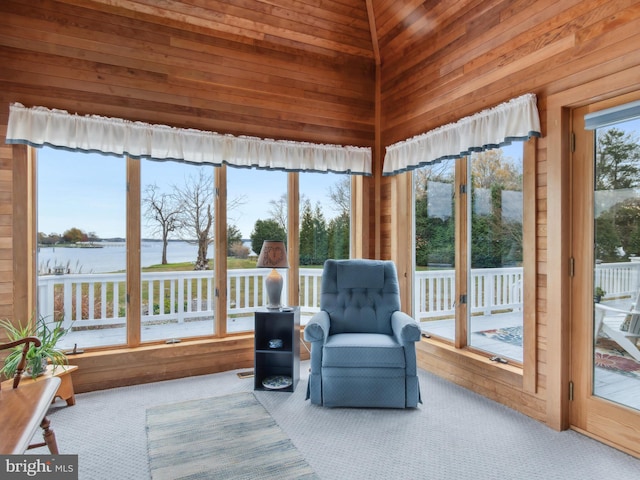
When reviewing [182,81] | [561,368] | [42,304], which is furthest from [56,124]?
[561,368]

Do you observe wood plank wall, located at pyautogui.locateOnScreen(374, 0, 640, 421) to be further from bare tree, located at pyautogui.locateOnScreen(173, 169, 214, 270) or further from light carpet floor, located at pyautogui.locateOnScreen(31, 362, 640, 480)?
bare tree, located at pyautogui.locateOnScreen(173, 169, 214, 270)

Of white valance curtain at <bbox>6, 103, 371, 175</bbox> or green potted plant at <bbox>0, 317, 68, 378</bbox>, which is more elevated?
white valance curtain at <bbox>6, 103, 371, 175</bbox>

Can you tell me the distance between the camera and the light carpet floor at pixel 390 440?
206cm

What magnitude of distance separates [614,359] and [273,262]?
247 cm

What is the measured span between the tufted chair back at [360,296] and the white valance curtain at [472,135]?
43.0 inches

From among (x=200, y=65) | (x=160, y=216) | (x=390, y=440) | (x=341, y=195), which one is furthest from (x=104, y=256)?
(x=390, y=440)

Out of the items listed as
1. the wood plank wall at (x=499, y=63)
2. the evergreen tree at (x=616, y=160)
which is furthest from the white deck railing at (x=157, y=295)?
the evergreen tree at (x=616, y=160)

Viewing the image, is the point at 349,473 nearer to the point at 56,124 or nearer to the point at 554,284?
the point at 554,284

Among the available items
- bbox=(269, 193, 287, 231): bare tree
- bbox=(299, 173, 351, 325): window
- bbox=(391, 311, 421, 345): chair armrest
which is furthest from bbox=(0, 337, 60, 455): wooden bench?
bbox=(299, 173, 351, 325): window

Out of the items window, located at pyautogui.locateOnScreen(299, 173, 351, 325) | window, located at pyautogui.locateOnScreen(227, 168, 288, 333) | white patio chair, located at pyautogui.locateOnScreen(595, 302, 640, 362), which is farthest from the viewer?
window, located at pyautogui.locateOnScreen(299, 173, 351, 325)

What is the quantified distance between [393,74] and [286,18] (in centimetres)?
126

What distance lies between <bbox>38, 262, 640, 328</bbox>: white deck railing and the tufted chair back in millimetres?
599

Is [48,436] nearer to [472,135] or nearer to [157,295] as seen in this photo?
[157,295]

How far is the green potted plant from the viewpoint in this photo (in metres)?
2.69
